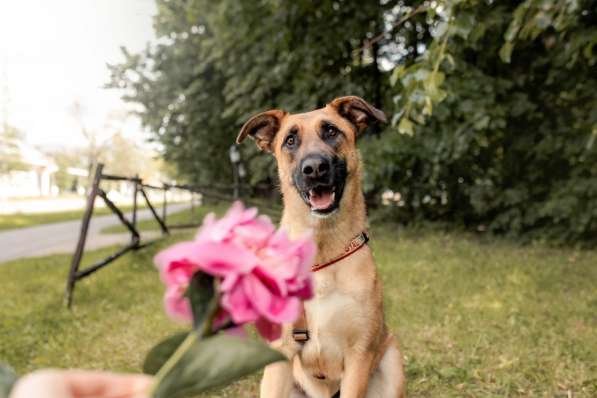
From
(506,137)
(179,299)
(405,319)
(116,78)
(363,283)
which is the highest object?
(116,78)

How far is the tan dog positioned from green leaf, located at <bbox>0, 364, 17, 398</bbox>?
1488 millimetres

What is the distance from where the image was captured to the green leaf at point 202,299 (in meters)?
0.61

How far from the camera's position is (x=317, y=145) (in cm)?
288

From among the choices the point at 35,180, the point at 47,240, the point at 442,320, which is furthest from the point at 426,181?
the point at 35,180

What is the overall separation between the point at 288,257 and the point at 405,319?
465 cm

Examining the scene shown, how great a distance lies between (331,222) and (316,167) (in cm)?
31

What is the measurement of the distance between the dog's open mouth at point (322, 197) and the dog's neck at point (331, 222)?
0.06 m

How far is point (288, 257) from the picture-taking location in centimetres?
59

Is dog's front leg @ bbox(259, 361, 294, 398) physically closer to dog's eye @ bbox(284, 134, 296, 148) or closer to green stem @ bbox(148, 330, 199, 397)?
dog's eye @ bbox(284, 134, 296, 148)

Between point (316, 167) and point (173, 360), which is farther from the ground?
point (316, 167)

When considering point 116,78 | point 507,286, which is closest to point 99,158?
point 116,78

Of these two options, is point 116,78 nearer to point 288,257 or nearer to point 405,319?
point 405,319

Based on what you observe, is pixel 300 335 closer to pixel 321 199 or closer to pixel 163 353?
pixel 321 199

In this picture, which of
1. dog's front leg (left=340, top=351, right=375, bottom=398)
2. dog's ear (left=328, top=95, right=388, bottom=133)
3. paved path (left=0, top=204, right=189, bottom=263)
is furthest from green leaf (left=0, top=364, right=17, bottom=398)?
paved path (left=0, top=204, right=189, bottom=263)
